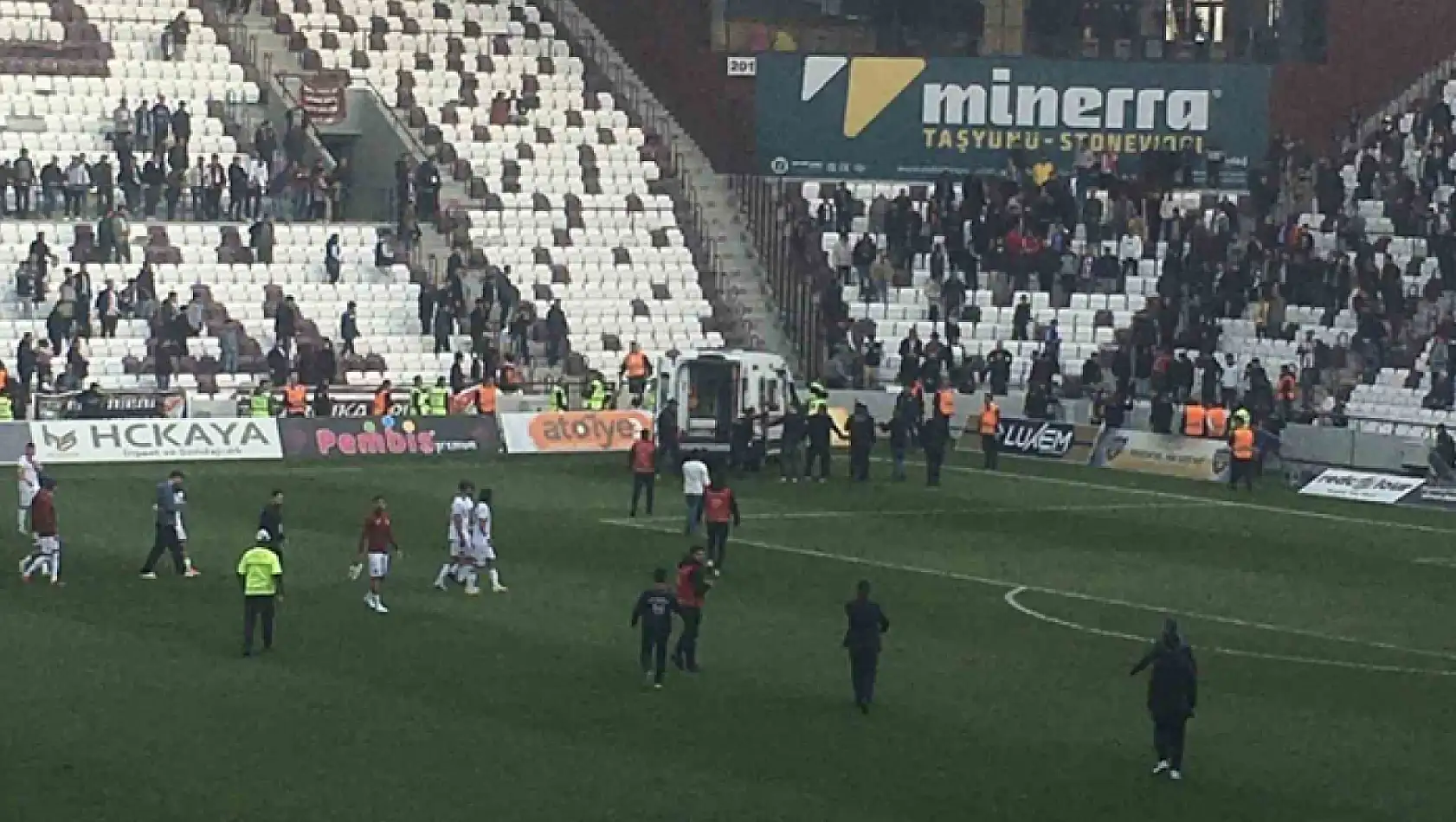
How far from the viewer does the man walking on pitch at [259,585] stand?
3216 centimetres

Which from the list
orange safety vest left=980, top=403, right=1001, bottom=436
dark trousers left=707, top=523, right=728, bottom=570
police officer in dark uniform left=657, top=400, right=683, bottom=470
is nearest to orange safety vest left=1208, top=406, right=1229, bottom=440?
orange safety vest left=980, top=403, right=1001, bottom=436

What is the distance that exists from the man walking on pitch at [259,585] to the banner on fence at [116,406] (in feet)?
80.0

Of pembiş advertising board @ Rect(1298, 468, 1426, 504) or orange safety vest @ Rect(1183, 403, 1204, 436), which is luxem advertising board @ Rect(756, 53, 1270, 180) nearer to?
orange safety vest @ Rect(1183, 403, 1204, 436)

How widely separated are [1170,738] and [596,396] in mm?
34870

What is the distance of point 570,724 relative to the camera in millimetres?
28469

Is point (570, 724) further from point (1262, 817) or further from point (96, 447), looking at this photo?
point (96, 447)

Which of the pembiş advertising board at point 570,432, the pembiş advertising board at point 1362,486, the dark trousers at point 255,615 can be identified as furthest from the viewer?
the pembiş advertising board at point 570,432

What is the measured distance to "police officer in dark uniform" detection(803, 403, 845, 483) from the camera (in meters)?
53.4

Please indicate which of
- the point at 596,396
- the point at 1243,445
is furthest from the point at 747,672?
→ the point at 596,396

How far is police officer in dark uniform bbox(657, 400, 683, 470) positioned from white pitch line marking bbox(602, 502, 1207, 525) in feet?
15.7

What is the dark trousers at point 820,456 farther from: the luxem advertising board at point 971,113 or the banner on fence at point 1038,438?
the luxem advertising board at point 971,113

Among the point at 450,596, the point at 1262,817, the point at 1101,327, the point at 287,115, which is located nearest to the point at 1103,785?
the point at 1262,817

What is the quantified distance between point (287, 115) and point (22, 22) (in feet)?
19.8

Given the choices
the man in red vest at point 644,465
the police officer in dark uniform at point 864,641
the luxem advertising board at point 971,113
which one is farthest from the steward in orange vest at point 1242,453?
the police officer in dark uniform at point 864,641
